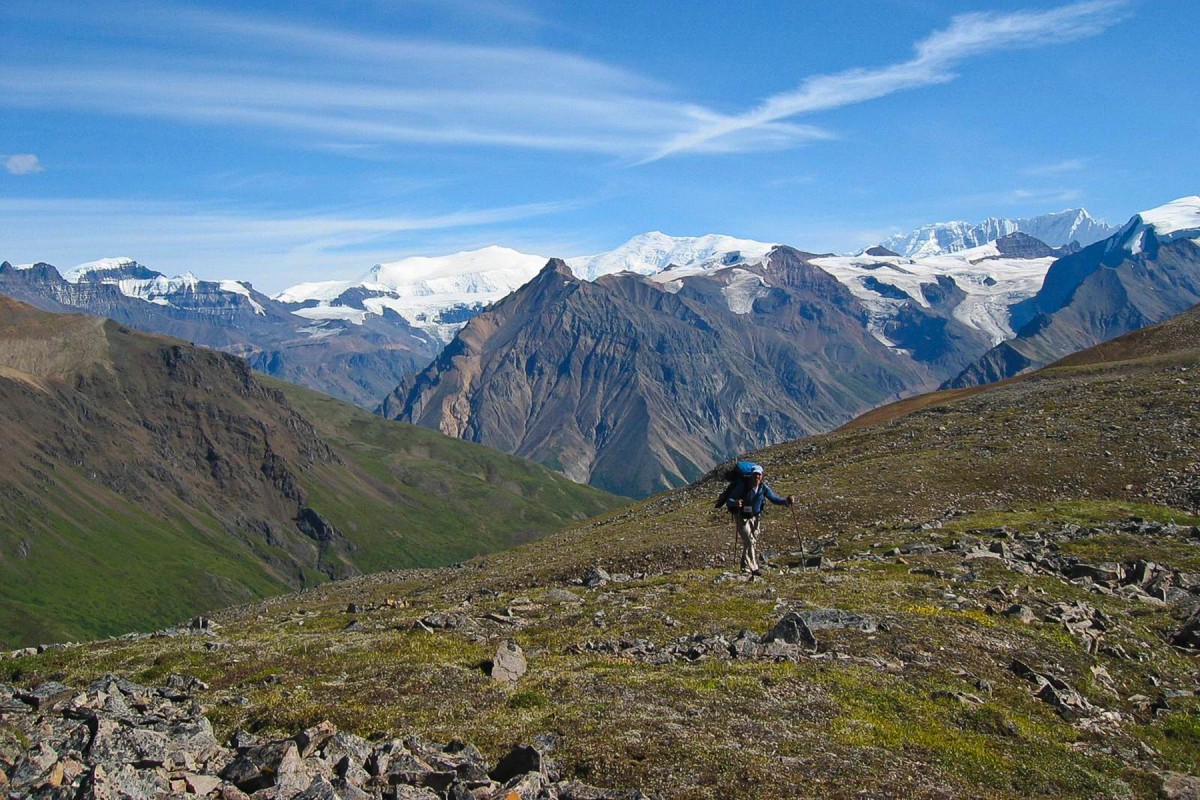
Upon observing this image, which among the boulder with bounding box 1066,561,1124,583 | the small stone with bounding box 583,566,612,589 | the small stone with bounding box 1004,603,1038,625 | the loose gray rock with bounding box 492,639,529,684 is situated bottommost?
the boulder with bounding box 1066,561,1124,583

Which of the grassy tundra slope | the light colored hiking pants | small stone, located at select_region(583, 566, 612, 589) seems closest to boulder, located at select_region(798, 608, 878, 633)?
the grassy tundra slope

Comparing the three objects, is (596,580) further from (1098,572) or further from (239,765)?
(239,765)

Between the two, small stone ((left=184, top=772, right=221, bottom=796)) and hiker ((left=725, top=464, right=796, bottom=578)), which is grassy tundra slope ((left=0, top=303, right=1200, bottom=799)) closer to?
hiker ((left=725, top=464, right=796, bottom=578))

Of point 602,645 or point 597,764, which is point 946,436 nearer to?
point 602,645

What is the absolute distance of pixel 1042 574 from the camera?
35750 mm

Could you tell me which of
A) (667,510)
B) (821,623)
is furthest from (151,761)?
(667,510)

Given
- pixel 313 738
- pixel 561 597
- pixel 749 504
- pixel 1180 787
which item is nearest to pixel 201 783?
pixel 313 738

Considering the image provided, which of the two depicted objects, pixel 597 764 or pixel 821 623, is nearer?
pixel 597 764

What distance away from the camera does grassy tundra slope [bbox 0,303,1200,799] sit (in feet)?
60.4

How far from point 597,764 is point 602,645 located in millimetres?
8970

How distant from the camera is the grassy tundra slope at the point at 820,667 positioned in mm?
18422

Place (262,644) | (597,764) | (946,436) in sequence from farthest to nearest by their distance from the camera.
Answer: (946,436)
(262,644)
(597,764)

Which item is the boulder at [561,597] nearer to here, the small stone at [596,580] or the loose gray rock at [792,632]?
the small stone at [596,580]

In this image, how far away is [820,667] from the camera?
23688mm
